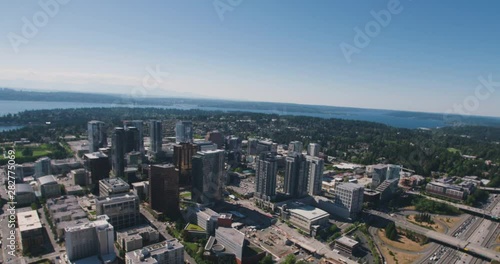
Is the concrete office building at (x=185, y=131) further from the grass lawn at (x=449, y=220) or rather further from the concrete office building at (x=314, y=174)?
the grass lawn at (x=449, y=220)

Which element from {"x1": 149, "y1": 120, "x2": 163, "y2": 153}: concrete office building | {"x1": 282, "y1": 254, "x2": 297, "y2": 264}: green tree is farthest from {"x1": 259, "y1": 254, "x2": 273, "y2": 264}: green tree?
{"x1": 149, "y1": 120, "x2": 163, "y2": 153}: concrete office building

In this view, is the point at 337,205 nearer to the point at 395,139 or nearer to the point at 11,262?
the point at 11,262

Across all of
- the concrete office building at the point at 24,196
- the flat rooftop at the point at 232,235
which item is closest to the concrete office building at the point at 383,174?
the flat rooftop at the point at 232,235

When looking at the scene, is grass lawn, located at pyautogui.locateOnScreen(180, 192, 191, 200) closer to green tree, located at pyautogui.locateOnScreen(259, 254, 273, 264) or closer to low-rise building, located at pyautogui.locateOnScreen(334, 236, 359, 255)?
green tree, located at pyautogui.locateOnScreen(259, 254, 273, 264)

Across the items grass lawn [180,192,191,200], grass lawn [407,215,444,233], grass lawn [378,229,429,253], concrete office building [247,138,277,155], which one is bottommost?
grass lawn [378,229,429,253]

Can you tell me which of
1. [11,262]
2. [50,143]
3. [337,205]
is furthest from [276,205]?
[50,143]
